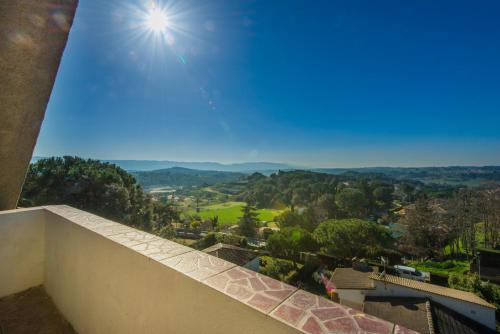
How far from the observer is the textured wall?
1.64 metres

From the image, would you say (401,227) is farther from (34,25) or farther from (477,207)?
(34,25)

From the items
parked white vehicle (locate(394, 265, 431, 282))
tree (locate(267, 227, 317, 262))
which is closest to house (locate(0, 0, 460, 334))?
parked white vehicle (locate(394, 265, 431, 282))

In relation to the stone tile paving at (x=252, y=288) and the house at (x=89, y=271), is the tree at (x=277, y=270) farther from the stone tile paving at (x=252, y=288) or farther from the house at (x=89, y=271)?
the stone tile paving at (x=252, y=288)

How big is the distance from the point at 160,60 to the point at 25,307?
6.89 m

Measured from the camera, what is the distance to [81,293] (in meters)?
1.87

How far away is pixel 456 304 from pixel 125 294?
1149 centimetres

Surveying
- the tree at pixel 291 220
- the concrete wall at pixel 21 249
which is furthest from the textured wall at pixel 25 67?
the tree at pixel 291 220

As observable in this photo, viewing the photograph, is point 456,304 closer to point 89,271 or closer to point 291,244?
point 291,244

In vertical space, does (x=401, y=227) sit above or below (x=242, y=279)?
below

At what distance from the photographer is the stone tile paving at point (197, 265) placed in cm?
111

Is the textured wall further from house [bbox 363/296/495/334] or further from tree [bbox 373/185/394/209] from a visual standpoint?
tree [bbox 373/185/394/209]

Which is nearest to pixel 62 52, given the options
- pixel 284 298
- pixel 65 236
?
pixel 65 236

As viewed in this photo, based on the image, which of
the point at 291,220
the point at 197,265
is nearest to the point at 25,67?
the point at 197,265

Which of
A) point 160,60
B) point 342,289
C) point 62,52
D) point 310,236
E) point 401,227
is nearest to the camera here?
point 62,52
